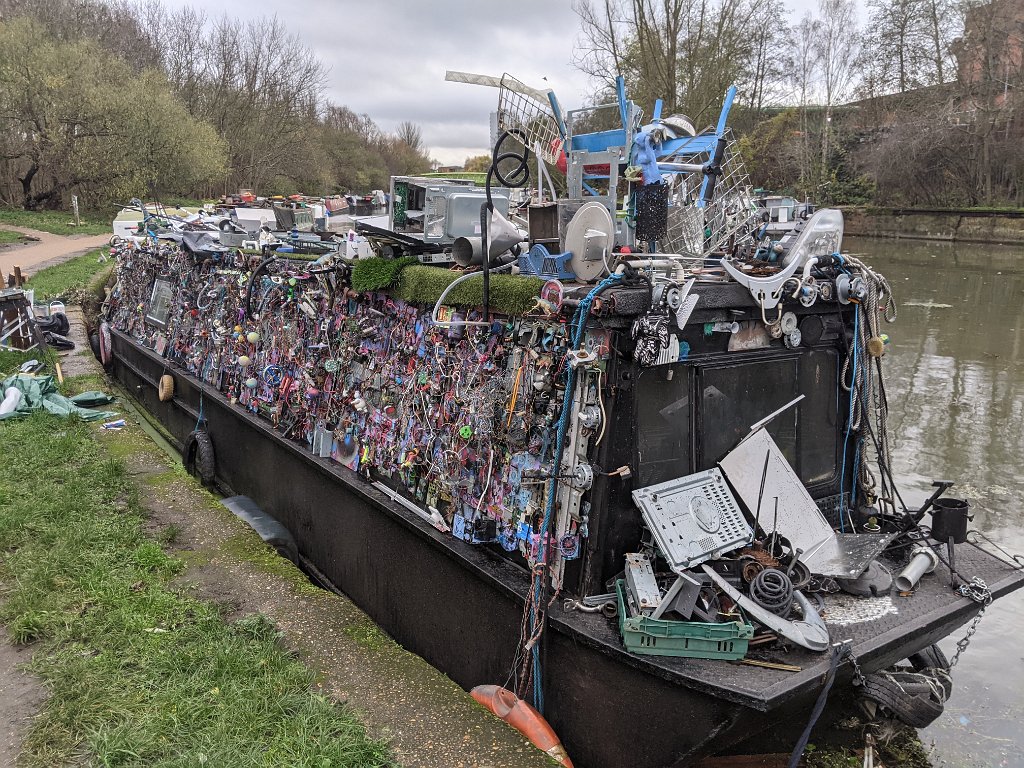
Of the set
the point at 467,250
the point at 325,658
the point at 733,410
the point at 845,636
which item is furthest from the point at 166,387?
the point at 845,636

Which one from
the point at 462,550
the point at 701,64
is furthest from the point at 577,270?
the point at 701,64

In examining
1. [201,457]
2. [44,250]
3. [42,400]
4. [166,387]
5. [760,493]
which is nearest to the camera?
[760,493]

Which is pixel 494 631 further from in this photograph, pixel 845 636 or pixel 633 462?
pixel 845 636

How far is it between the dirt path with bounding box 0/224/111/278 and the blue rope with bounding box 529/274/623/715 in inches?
684

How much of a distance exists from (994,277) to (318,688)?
2315 centimetres

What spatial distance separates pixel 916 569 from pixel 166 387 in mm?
8277

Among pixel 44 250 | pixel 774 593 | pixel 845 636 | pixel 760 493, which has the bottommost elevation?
pixel 845 636

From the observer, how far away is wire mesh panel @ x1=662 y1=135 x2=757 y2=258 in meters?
4.46

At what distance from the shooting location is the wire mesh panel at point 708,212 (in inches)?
175

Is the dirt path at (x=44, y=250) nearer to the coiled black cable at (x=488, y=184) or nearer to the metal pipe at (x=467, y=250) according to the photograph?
the metal pipe at (x=467, y=250)

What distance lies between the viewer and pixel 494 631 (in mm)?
3857

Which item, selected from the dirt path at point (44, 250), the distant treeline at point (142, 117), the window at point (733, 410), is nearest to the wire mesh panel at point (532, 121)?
the window at point (733, 410)

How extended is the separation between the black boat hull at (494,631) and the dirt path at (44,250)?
14.9 metres

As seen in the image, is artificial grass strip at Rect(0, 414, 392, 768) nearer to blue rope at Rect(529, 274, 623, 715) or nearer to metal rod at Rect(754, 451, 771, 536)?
blue rope at Rect(529, 274, 623, 715)
